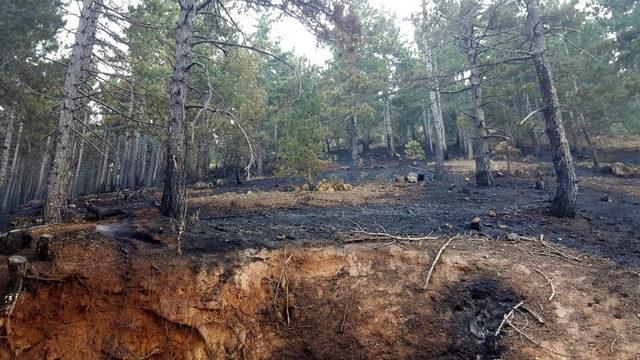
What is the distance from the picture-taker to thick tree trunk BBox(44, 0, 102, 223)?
812 centimetres

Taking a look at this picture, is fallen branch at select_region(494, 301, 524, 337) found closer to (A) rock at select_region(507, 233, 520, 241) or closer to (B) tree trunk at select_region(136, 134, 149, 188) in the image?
(A) rock at select_region(507, 233, 520, 241)

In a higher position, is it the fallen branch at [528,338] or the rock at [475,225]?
the rock at [475,225]

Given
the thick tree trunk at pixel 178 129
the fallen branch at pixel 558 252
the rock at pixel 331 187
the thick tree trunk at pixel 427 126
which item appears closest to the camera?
the fallen branch at pixel 558 252

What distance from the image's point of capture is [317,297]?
16.8 ft

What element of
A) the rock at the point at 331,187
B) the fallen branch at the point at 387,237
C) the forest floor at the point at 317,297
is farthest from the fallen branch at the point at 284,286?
the rock at the point at 331,187

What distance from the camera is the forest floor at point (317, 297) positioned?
4375 millimetres

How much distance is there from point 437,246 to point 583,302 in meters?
2.03

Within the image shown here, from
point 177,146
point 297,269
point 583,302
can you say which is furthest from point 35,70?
point 583,302

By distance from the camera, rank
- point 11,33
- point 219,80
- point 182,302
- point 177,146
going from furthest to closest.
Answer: point 219,80
point 11,33
point 177,146
point 182,302

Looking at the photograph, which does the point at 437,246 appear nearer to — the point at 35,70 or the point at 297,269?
the point at 297,269

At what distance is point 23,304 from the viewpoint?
4223mm

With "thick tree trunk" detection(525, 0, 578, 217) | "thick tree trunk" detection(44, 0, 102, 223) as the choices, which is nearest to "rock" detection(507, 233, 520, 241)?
"thick tree trunk" detection(525, 0, 578, 217)

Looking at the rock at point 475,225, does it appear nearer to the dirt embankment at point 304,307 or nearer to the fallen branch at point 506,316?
the dirt embankment at point 304,307

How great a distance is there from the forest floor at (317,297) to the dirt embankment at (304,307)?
0.05 ft
